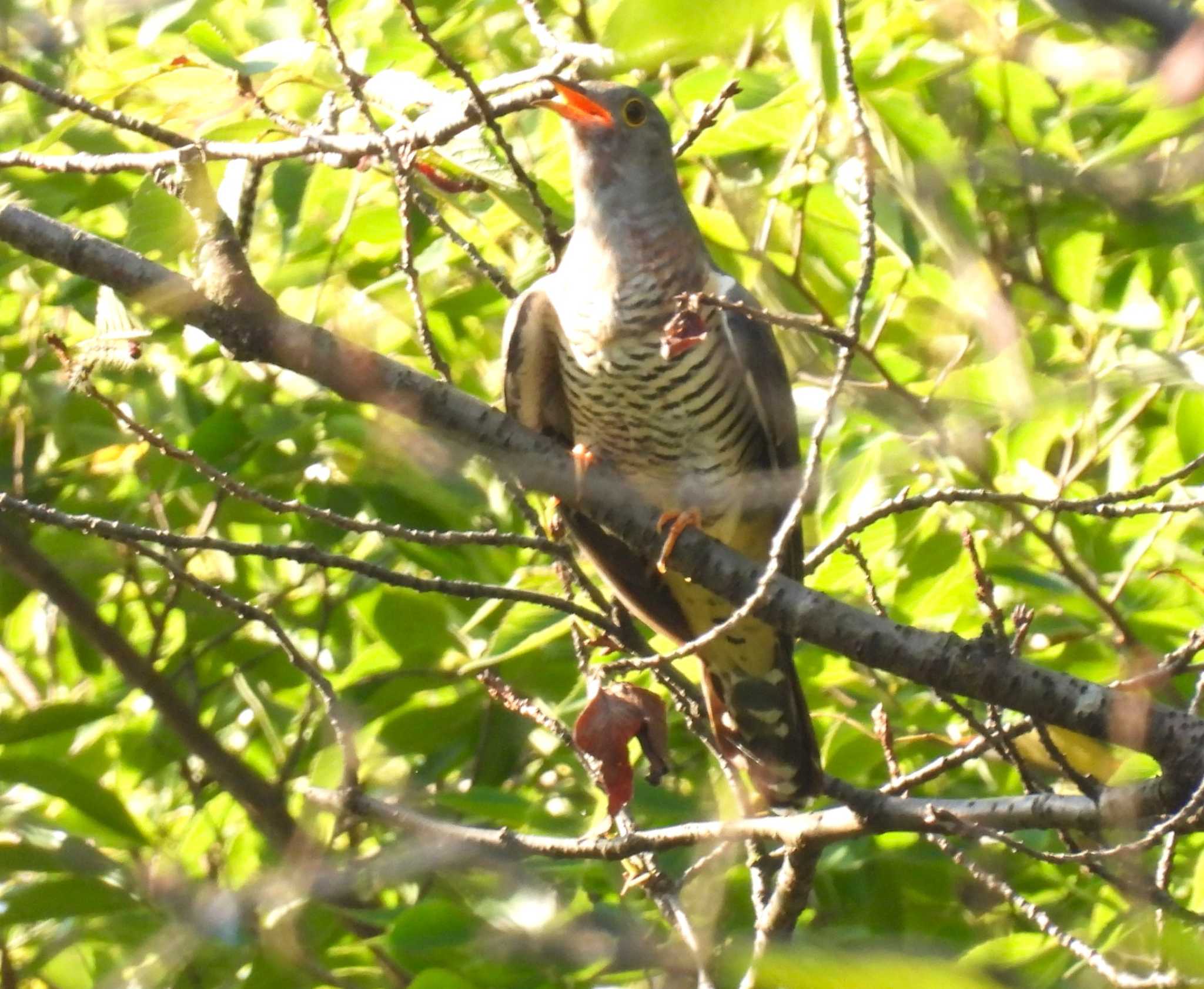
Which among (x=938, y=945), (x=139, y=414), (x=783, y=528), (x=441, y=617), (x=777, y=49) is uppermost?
(x=777, y=49)

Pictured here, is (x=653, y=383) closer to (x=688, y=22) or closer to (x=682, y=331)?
(x=682, y=331)

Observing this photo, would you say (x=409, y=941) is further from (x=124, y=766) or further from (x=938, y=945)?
(x=124, y=766)

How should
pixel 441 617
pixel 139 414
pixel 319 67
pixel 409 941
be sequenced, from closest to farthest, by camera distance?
pixel 409 941
pixel 319 67
pixel 441 617
pixel 139 414

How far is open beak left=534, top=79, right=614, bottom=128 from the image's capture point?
3.04 m

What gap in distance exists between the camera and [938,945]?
8.21 feet

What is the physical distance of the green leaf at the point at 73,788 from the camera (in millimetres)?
2648

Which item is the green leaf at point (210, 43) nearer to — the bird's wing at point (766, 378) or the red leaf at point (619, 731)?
the bird's wing at point (766, 378)

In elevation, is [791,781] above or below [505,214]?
below

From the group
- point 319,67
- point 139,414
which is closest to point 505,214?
point 319,67

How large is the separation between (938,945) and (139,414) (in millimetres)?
2183

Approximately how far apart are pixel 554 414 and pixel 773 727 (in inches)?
33.8

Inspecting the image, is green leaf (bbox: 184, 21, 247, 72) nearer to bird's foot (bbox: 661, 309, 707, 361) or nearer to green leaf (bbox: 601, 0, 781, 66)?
bird's foot (bbox: 661, 309, 707, 361)

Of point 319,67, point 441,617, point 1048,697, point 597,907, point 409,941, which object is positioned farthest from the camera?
point 441,617

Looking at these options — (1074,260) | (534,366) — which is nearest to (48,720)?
(534,366)
